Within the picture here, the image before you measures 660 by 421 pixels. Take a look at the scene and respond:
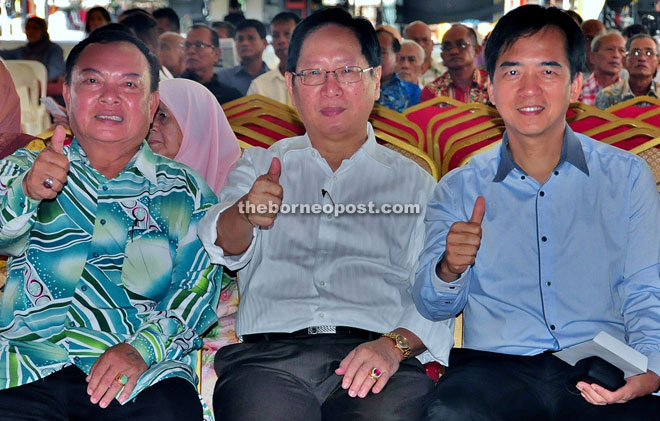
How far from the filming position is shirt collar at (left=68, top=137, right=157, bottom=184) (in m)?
1.74

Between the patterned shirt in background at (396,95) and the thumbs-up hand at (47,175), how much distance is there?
11.5 ft

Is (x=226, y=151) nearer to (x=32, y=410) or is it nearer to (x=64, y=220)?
(x=64, y=220)

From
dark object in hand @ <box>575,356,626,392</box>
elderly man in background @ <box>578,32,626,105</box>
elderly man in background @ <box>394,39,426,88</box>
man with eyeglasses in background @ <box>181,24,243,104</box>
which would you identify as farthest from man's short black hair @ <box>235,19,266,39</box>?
dark object in hand @ <box>575,356,626,392</box>

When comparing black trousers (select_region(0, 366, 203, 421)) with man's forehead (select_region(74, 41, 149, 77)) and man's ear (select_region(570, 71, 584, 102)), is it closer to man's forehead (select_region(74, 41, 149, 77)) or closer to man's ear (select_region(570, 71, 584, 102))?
man's forehead (select_region(74, 41, 149, 77))

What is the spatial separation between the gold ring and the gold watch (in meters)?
0.09

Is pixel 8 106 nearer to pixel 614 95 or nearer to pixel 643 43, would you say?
pixel 614 95

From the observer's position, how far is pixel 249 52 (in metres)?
6.08

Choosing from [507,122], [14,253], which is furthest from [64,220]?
[507,122]

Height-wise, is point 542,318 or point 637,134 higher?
point 637,134

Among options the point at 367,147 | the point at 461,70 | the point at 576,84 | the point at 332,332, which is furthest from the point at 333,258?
the point at 461,70

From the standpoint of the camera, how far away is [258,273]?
5.96 feet

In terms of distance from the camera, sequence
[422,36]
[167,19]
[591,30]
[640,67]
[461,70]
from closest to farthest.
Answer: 1. [461,70]
2. [640,67]
3. [167,19]
4. [591,30]
5. [422,36]

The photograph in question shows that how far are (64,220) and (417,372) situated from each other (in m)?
0.84

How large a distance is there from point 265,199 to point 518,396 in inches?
25.8
